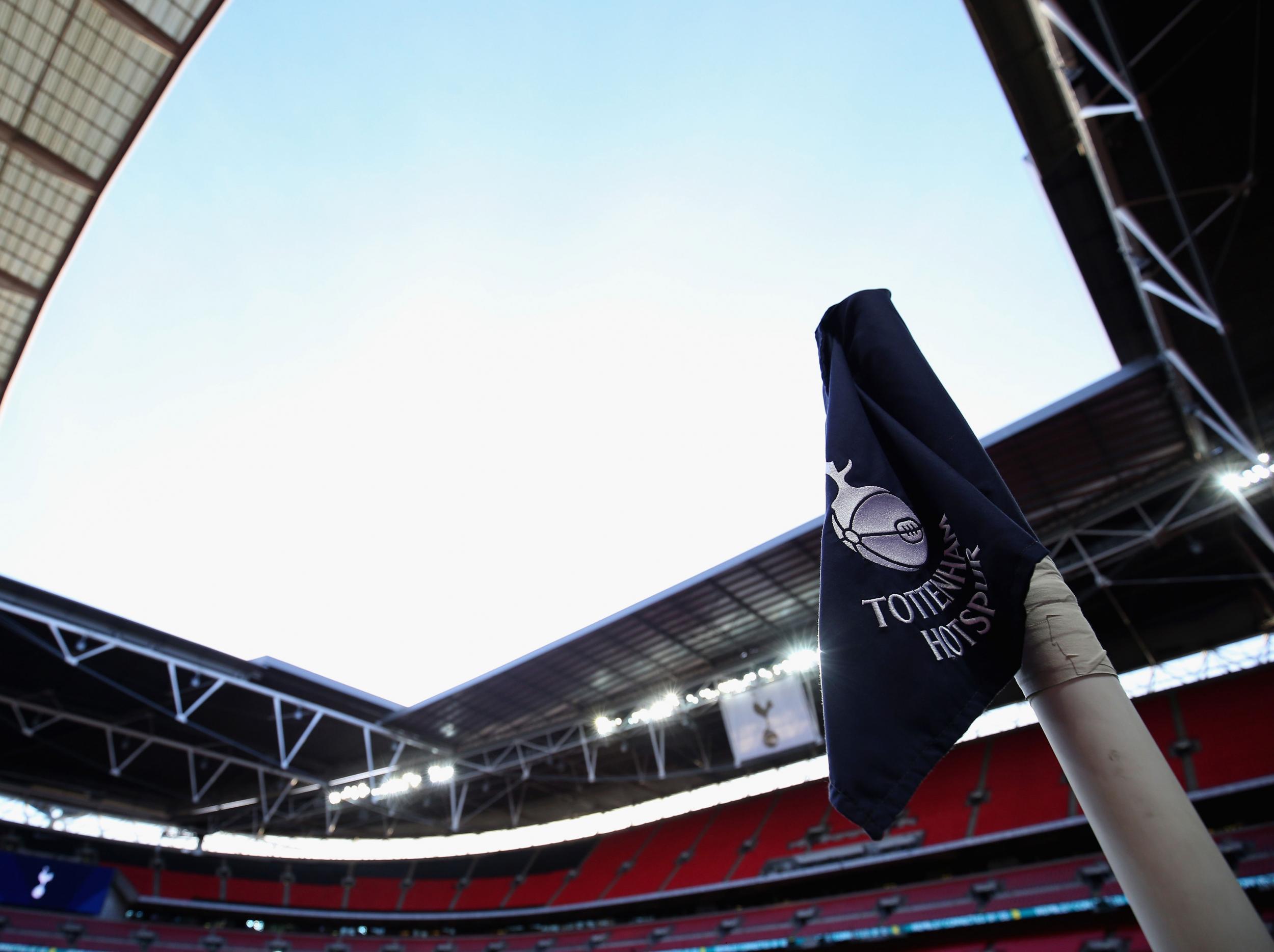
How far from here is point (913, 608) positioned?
165 centimetres

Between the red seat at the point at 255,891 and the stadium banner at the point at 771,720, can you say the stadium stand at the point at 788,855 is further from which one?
the stadium banner at the point at 771,720

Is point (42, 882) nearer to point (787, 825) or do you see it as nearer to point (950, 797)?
point (787, 825)

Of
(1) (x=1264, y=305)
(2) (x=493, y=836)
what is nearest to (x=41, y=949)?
(2) (x=493, y=836)

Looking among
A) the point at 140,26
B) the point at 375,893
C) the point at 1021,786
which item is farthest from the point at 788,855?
the point at 140,26

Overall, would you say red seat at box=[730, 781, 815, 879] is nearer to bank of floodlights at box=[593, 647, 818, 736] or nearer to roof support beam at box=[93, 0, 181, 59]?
bank of floodlights at box=[593, 647, 818, 736]

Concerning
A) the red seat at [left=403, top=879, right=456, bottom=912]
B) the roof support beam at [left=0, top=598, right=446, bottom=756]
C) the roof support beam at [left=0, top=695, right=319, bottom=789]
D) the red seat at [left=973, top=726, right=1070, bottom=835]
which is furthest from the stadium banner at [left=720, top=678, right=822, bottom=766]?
the red seat at [left=403, top=879, right=456, bottom=912]

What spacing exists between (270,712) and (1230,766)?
2706 centimetres

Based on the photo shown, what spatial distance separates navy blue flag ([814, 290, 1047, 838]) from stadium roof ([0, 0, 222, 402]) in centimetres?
940

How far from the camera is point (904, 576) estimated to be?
1.67 m

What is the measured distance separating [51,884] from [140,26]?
1213 inches

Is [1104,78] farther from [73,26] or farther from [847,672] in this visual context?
[73,26]

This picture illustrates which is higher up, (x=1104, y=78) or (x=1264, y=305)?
(x=1104, y=78)

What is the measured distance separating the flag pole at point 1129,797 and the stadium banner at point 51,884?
116ft

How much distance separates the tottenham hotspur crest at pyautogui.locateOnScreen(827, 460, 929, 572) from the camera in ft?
5.56
